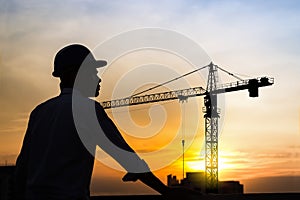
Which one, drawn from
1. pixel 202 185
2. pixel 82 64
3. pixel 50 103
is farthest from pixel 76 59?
pixel 202 185

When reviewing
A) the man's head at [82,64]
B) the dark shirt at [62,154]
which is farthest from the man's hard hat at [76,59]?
the dark shirt at [62,154]

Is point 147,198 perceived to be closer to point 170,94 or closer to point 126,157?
point 126,157

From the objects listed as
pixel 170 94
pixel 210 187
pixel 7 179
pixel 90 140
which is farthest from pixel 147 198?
pixel 170 94

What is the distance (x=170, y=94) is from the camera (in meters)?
81.2

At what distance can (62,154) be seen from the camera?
317 cm

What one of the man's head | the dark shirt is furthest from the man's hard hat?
the dark shirt

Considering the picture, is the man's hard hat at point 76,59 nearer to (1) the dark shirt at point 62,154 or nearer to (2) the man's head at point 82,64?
(2) the man's head at point 82,64

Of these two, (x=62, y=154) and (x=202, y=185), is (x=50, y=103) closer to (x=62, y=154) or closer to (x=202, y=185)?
(x=62, y=154)

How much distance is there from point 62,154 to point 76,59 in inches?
22.3

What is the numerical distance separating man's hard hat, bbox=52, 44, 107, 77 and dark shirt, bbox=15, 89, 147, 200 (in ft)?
0.49

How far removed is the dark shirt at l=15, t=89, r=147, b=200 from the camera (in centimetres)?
310

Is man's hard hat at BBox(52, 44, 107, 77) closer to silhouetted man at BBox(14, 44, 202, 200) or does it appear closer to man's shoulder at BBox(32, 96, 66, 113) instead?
silhouetted man at BBox(14, 44, 202, 200)

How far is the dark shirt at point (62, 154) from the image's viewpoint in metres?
3.10

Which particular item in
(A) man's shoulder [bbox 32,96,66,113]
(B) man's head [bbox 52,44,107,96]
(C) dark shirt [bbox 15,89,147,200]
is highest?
(B) man's head [bbox 52,44,107,96]
